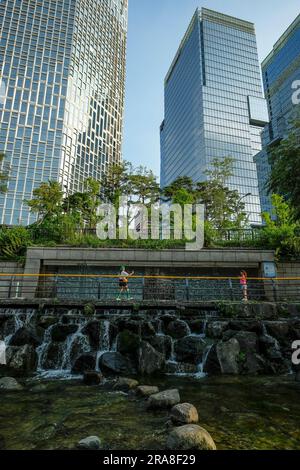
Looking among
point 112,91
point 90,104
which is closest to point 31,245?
point 90,104

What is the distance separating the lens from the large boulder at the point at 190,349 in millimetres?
11359

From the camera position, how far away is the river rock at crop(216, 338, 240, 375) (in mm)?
10594

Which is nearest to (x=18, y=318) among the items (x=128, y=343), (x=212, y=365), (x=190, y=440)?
(x=128, y=343)

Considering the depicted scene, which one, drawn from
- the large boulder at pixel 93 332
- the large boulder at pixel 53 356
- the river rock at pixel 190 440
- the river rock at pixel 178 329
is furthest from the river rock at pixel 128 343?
the river rock at pixel 190 440

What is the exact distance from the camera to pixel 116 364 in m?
10.6

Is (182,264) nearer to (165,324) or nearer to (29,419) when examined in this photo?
(165,324)

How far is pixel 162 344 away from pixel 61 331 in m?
4.41

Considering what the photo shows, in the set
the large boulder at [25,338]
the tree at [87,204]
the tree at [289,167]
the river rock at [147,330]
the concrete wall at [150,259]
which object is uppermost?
the tree at [87,204]

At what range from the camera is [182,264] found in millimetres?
19891

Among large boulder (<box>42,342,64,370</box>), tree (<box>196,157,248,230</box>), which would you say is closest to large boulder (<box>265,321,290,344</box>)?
large boulder (<box>42,342,64,370</box>)

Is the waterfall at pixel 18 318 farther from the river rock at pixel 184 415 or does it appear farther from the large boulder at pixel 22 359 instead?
the river rock at pixel 184 415

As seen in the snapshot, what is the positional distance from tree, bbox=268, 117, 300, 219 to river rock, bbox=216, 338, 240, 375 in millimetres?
6934

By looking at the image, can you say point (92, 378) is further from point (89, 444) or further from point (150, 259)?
point (150, 259)

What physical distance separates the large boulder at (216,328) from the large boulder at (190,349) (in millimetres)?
653
